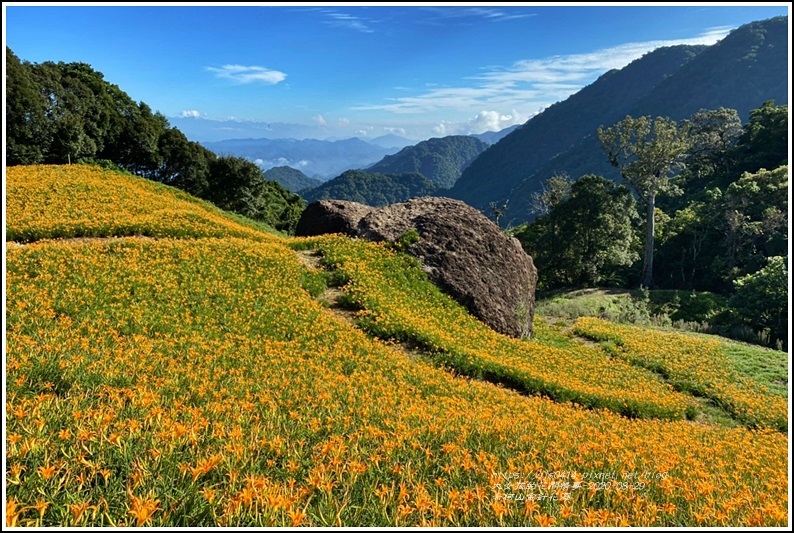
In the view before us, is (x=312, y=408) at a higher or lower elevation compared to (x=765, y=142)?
lower

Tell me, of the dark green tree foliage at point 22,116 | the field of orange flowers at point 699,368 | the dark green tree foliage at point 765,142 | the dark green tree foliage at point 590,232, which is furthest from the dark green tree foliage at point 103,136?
the dark green tree foliage at point 765,142

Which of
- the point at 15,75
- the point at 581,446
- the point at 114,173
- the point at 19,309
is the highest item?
the point at 15,75

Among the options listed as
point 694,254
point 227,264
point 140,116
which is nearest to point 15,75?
point 140,116

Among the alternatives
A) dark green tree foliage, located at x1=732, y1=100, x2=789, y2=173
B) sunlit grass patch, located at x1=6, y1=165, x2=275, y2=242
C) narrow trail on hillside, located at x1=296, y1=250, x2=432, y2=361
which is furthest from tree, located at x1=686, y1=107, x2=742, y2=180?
sunlit grass patch, located at x1=6, y1=165, x2=275, y2=242

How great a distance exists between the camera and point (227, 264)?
13.6 metres

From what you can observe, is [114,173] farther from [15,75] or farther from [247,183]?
[247,183]

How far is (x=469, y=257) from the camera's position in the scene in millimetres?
18547

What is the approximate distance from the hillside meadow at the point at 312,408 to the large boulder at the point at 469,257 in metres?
1.47

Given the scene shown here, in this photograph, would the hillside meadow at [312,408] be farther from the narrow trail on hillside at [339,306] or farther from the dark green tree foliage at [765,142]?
the dark green tree foliage at [765,142]

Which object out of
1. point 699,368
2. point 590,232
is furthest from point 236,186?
point 699,368

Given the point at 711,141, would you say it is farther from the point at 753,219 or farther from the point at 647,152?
the point at 647,152

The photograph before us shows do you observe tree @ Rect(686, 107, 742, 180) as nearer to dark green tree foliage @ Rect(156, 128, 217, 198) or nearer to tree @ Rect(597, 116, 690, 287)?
tree @ Rect(597, 116, 690, 287)

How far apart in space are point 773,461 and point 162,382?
31.4 feet

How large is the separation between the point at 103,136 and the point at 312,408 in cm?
4425
